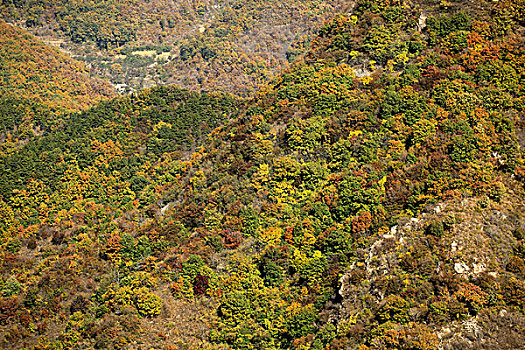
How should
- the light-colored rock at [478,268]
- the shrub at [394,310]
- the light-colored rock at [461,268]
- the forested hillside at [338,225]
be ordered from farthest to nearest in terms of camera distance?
the forested hillside at [338,225], the light-colored rock at [461,268], the light-colored rock at [478,268], the shrub at [394,310]

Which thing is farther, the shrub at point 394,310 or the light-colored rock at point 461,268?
the light-colored rock at point 461,268

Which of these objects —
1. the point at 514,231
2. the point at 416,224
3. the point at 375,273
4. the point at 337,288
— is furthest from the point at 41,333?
the point at 514,231

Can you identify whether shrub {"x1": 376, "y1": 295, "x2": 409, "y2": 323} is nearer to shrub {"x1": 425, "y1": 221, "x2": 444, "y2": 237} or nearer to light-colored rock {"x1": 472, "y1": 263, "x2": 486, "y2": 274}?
light-colored rock {"x1": 472, "y1": 263, "x2": 486, "y2": 274}

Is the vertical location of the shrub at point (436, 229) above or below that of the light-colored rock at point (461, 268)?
above

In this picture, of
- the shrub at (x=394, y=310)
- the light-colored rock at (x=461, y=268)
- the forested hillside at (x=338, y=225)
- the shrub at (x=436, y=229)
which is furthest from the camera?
the shrub at (x=436, y=229)

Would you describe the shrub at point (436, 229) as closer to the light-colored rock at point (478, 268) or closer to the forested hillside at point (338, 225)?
the forested hillside at point (338, 225)

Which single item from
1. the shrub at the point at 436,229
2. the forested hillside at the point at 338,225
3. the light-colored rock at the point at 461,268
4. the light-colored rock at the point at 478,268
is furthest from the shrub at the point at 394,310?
the shrub at the point at 436,229

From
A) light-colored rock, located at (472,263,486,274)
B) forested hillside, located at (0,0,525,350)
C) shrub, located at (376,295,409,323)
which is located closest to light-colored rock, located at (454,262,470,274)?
forested hillside, located at (0,0,525,350)

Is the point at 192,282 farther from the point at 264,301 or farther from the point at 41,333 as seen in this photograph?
the point at 41,333
